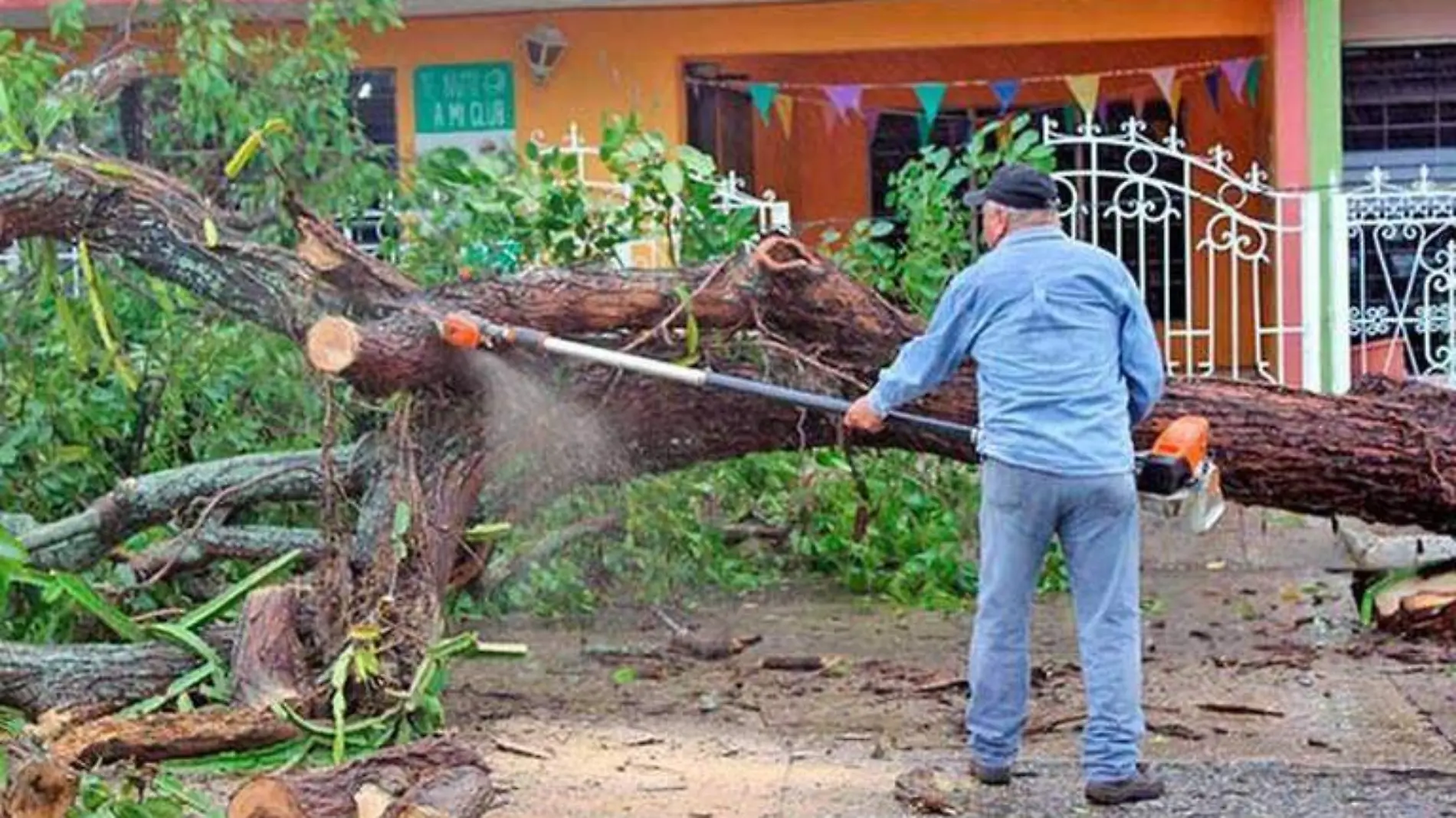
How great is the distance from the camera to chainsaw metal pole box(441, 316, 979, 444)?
6.12 meters

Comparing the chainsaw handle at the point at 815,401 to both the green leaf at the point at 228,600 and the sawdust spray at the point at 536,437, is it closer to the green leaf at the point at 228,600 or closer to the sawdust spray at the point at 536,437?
the sawdust spray at the point at 536,437

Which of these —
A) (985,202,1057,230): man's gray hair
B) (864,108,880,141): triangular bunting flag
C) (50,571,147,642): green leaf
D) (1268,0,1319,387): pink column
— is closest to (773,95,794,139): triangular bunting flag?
(864,108,880,141): triangular bunting flag

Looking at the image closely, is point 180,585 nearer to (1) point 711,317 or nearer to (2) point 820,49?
(1) point 711,317

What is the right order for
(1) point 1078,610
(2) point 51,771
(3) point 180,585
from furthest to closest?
(3) point 180,585 → (1) point 1078,610 → (2) point 51,771

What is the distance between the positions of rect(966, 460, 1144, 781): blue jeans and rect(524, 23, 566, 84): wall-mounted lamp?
746 cm

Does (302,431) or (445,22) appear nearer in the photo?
(302,431)

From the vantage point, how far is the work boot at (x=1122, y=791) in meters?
5.54

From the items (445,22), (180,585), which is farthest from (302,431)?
(445,22)

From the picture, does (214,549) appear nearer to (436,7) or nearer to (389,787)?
(389,787)

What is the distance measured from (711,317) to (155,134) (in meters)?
3.84

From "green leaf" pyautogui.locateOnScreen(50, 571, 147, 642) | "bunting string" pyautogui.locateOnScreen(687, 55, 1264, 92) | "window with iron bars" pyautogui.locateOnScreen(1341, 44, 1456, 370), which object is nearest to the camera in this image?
"green leaf" pyautogui.locateOnScreen(50, 571, 147, 642)

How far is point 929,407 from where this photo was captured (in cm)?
668

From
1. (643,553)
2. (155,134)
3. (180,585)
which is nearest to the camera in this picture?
(180,585)

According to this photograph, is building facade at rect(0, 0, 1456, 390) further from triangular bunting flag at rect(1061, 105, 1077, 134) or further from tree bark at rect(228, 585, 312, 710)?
tree bark at rect(228, 585, 312, 710)
